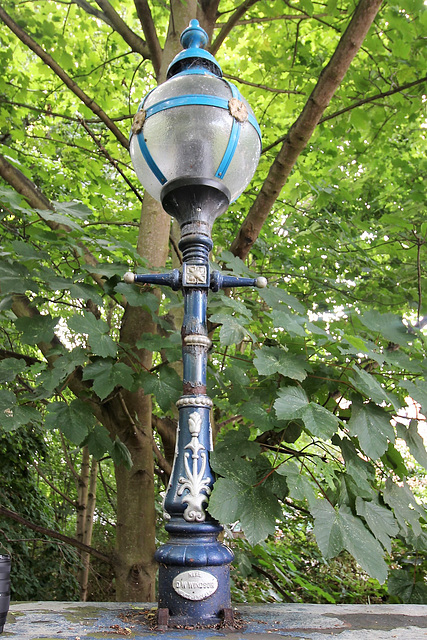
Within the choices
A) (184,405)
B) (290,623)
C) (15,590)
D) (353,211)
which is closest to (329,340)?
(184,405)

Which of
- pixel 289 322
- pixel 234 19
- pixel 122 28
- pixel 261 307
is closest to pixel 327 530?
pixel 289 322

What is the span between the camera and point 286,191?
3.97 metres

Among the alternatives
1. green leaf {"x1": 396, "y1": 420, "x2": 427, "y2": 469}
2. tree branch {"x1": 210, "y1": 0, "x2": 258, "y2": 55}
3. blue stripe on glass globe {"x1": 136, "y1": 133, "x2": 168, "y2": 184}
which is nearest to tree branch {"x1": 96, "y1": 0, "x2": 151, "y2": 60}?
tree branch {"x1": 210, "y1": 0, "x2": 258, "y2": 55}

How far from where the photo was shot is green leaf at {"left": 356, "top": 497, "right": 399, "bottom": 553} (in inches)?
A: 58.3

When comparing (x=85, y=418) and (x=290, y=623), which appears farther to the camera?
(x=85, y=418)

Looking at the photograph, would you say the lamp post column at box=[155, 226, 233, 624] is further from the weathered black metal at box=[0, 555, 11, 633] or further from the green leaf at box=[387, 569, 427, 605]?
the green leaf at box=[387, 569, 427, 605]

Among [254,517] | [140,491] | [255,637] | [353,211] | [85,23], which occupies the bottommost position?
[255,637]

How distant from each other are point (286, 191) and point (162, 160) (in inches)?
91.4

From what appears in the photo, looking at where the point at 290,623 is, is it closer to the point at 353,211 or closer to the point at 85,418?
the point at 85,418

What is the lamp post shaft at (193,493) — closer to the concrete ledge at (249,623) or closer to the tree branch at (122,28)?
the concrete ledge at (249,623)

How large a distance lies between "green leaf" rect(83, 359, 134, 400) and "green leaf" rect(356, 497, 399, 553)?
2.91 ft

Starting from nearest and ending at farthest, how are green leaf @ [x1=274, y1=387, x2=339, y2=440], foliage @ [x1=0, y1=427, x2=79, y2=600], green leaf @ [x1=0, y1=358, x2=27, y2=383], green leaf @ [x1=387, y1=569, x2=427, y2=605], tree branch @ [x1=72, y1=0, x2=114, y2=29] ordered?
green leaf @ [x1=274, y1=387, x2=339, y2=440] → green leaf @ [x1=0, y1=358, x2=27, y2=383] → green leaf @ [x1=387, y1=569, x2=427, y2=605] → tree branch @ [x1=72, y1=0, x2=114, y2=29] → foliage @ [x1=0, y1=427, x2=79, y2=600]

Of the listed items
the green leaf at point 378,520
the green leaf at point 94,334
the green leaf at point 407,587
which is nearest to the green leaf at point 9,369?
the green leaf at point 94,334

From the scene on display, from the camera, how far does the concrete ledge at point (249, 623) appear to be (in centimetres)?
135
